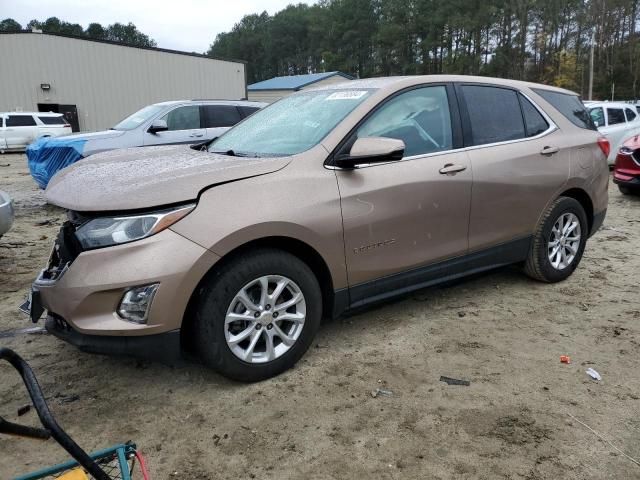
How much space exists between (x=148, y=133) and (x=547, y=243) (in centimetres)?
652

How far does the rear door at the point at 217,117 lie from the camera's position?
9.34 m

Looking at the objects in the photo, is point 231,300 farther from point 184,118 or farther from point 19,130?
point 19,130

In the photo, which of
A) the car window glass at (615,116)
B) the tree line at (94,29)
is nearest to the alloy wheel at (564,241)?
the car window glass at (615,116)

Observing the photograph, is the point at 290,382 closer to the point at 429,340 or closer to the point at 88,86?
the point at 429,340

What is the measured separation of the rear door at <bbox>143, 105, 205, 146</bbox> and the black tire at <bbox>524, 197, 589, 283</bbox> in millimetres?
6315

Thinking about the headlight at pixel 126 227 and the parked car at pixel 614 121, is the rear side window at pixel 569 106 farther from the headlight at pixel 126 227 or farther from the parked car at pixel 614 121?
the parked car at pixel 614 121

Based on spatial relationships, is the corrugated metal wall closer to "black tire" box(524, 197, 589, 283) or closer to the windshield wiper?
the windshield wiper

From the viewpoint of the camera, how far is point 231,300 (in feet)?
8.98

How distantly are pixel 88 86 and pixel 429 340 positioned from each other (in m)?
29.6

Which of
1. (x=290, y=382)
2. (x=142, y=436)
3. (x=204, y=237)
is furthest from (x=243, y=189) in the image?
(x=142, y=436)

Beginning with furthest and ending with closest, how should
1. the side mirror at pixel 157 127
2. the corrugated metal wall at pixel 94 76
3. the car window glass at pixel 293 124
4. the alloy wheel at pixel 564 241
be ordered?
the corrugated metal wall at pixel 94 76 < the side mirror at pixel 157 127 < the alloy wheel at pixel 564 241 < the car window glass at pixel 293 124

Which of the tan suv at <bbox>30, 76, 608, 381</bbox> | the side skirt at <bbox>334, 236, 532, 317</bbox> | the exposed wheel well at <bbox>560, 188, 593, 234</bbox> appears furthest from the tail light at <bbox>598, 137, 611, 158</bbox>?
the side skirt at <bbox>334, 236, 532, 317</bbox>

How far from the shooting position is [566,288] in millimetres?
4488

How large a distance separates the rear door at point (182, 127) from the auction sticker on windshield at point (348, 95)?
5.68 m
